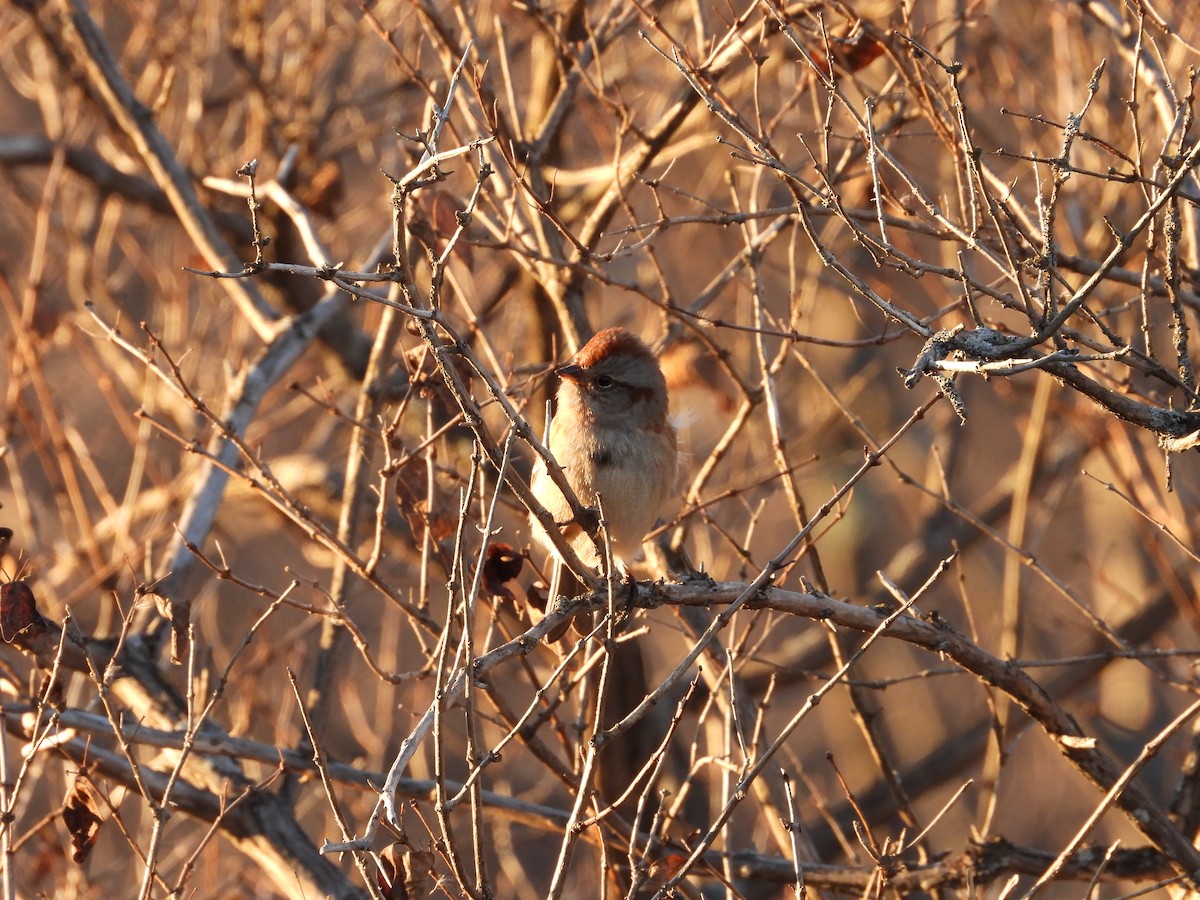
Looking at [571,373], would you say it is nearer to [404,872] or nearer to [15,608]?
[15,608]

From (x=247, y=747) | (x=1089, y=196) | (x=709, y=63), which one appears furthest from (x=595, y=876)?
(x=709, y=63)

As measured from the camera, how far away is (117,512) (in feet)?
22.2

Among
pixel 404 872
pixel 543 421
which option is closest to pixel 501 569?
pixel 404 872

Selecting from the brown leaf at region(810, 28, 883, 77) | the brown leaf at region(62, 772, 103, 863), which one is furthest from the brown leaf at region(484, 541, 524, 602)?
the brown leaf at region(810, 28, 883, 77)

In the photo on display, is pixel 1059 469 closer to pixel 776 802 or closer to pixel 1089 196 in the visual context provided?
pixel 1089 196

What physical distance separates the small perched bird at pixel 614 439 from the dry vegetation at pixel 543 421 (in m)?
0.27

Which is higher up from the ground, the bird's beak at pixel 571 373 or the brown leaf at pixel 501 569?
the bird's beak at pixel 571 373

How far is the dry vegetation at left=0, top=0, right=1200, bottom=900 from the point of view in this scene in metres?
3.36

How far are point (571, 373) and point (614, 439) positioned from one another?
0.29m

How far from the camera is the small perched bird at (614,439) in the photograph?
4773 millimetres

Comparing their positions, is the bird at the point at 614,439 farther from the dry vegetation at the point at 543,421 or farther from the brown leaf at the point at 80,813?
the brown leaf at the point at 80,813

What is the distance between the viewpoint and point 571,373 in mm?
4844

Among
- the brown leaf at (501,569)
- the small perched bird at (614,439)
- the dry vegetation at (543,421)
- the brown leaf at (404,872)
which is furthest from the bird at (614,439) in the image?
the brown leaf at (404,872)

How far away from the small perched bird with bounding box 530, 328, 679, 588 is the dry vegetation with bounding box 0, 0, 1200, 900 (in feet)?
0.88
